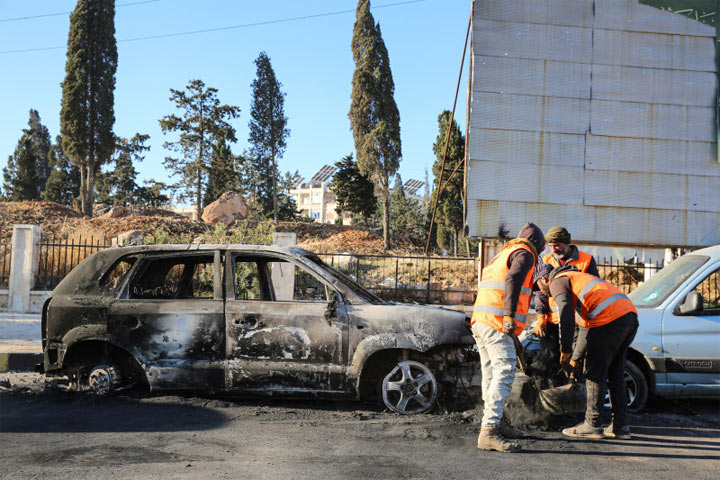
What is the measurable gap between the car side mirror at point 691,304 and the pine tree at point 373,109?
77.1 ft

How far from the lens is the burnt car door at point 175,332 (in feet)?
17.6

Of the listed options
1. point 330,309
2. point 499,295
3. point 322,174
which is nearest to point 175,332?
point 330,309

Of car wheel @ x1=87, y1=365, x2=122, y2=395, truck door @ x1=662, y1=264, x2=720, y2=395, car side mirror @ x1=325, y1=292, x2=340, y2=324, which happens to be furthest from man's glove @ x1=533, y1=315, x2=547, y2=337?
car wheel @ x1=87, y1=365, x2=122, y2=395

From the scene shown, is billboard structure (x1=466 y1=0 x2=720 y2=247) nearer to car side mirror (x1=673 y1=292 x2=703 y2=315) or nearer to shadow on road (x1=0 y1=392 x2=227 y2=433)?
car side mirror (x1=673 y1=292 x2=703 y2=315)

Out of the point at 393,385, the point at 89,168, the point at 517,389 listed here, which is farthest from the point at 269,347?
the point at 89,168

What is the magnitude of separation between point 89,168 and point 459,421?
28.7 m

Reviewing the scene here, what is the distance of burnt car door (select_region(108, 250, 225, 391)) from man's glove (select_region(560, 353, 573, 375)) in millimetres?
2927

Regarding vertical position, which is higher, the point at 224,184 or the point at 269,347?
the point at 224,184

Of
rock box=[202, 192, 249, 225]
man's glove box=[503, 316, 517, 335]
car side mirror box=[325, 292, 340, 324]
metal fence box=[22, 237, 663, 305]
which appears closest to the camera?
man's glove box=[503, 316, 517, 335]

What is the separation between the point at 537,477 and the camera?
12.2 ft

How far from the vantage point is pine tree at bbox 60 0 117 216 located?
1115 inches

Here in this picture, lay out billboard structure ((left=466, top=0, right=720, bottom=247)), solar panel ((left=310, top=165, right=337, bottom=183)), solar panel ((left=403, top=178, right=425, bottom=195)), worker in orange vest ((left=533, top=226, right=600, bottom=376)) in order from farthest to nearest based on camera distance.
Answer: solar panel ((left=403, top=178, right=425, bottom=195))
solar panel ((left=310, top=165, right=337, bottom=183))
billboard structure ((left=466, top=0, right=720, bottom=247))
worker in orange vest ((left=533, top=226, right=600, bottom=376))

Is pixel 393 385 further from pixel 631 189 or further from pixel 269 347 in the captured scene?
pixel 631 189

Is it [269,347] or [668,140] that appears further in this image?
[668,140]
